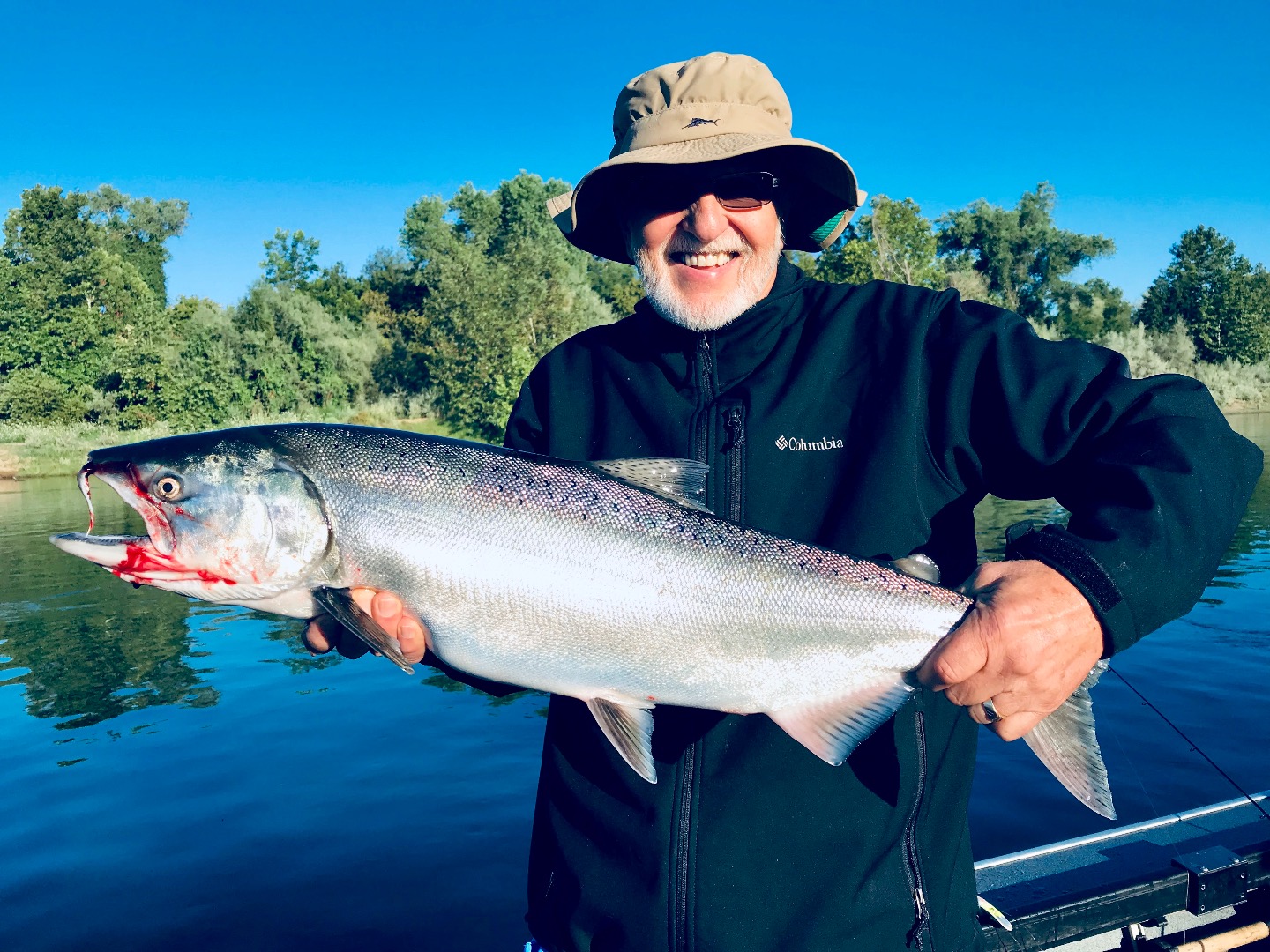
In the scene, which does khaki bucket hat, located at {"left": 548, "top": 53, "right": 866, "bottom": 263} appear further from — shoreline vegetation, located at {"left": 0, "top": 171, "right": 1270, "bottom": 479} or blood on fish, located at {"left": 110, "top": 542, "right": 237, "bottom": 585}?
shoreline vegetation, located at {"left": 0, "top": 171, "right": 1270, "bottom": 479}

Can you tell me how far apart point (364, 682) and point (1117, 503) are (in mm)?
9434

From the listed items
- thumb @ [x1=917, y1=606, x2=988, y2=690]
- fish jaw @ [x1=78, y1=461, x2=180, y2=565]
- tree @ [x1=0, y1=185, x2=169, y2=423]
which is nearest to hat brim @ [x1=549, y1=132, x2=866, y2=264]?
thumb @ [x1=917, y1=606, x2=988, y2=690]

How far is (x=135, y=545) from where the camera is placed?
2.70 meters

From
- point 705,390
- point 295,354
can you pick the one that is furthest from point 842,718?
point 295,354

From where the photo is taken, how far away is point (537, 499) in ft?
8.84

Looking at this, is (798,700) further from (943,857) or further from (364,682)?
(364,682)

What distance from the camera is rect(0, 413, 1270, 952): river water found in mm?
6047

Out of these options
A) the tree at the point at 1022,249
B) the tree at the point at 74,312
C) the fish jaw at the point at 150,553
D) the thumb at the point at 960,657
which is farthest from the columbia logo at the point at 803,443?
the tree at the point at 1022,249

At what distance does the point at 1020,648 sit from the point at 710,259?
1.47 metres

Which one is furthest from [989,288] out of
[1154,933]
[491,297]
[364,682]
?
[1154,933]

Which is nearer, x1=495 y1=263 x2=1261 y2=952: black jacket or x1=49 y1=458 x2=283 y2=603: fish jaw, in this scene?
x1=495 y1=263 x2=1261 y2=952: black jacket

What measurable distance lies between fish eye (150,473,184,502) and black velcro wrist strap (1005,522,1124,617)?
7.52ft

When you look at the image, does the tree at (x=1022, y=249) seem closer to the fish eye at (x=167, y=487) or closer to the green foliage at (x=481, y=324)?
the green foliage at (x=481, y=324)

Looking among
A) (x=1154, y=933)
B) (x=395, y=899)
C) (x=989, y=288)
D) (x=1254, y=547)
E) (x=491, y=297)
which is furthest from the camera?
(x=989, y=288)
